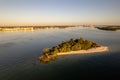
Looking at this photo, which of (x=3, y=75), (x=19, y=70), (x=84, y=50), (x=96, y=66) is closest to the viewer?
(x=3, y=75)

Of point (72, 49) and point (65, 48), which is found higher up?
point (65, 48)

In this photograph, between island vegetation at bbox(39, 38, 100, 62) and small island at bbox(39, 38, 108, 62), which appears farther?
small island at bbox(39, 38, 108, 62)

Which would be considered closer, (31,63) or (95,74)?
(95,74)

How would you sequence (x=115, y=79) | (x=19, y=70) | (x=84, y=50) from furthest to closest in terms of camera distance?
(x=84, y=50) → (x=19, y=70) → (x=115, y=79)

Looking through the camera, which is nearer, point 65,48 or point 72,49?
point 65,48

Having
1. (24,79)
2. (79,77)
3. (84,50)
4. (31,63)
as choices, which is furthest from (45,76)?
(84,50)

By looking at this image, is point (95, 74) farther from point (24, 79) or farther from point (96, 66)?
point (24, 79)

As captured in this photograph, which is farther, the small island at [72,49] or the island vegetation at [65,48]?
the small island at [72,49]

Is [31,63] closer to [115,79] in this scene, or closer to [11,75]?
[11,75]

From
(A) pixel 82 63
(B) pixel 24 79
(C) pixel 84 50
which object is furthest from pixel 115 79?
(C) pixel 84 50
